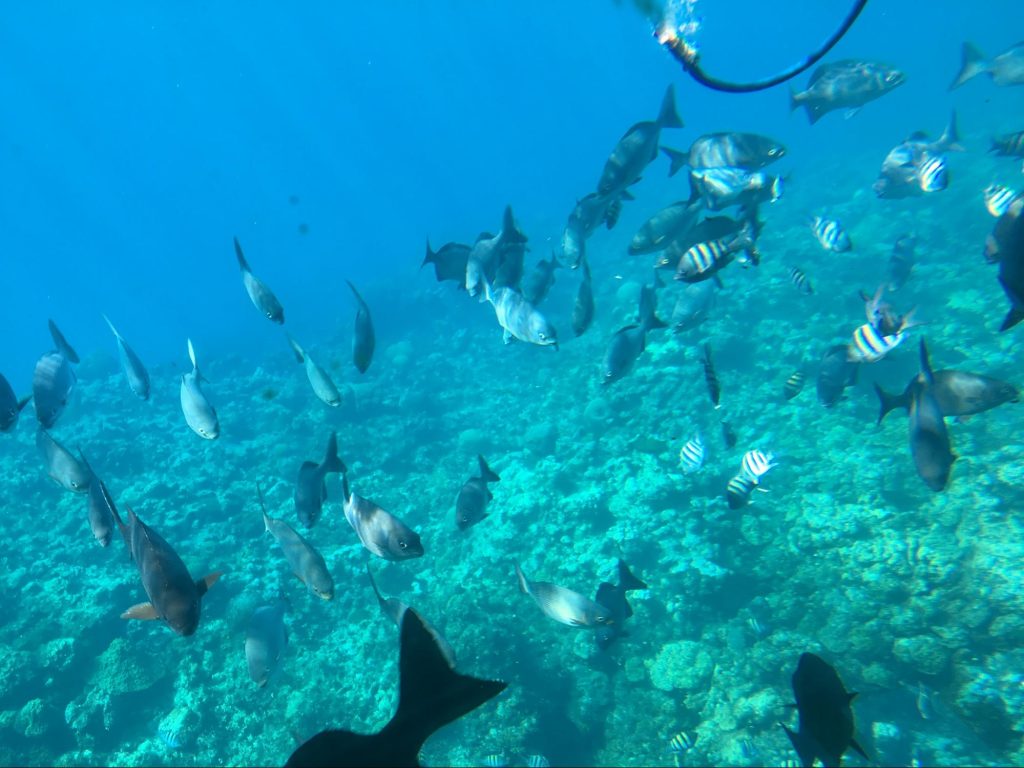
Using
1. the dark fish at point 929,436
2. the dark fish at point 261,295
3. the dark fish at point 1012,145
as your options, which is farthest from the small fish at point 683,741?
the dark fish at point 1012,145

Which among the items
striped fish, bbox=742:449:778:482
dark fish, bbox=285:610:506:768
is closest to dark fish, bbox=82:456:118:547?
dark fish, bbox=285:610:506:768

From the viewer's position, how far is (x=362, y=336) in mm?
5125

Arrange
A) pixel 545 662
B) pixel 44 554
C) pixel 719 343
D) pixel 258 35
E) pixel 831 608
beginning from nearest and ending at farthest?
pixel 831 608 < pixel 545 662 < pixel 44 554 < pixel 719 343 < pixel 258 35

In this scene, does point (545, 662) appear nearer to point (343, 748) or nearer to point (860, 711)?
point (860, 711)

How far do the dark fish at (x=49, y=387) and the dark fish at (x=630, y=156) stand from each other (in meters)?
5.13

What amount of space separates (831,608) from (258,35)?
107 metres

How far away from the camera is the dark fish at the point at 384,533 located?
4012 mm

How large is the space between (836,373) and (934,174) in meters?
3.14

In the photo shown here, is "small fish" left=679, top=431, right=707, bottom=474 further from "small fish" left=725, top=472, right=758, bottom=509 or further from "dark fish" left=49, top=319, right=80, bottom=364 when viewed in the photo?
"dark fish" left=49, top=319, right=80, bottom=364

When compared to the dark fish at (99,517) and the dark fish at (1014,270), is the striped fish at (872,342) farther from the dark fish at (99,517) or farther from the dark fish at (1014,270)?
the dark fish at (99,517)

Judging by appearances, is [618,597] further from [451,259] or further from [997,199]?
[997,199]

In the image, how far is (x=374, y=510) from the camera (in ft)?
13.5

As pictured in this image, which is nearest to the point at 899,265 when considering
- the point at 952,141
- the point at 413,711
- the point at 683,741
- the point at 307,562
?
the point at 952,141

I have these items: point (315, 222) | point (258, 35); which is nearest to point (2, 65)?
point (258, 35)
